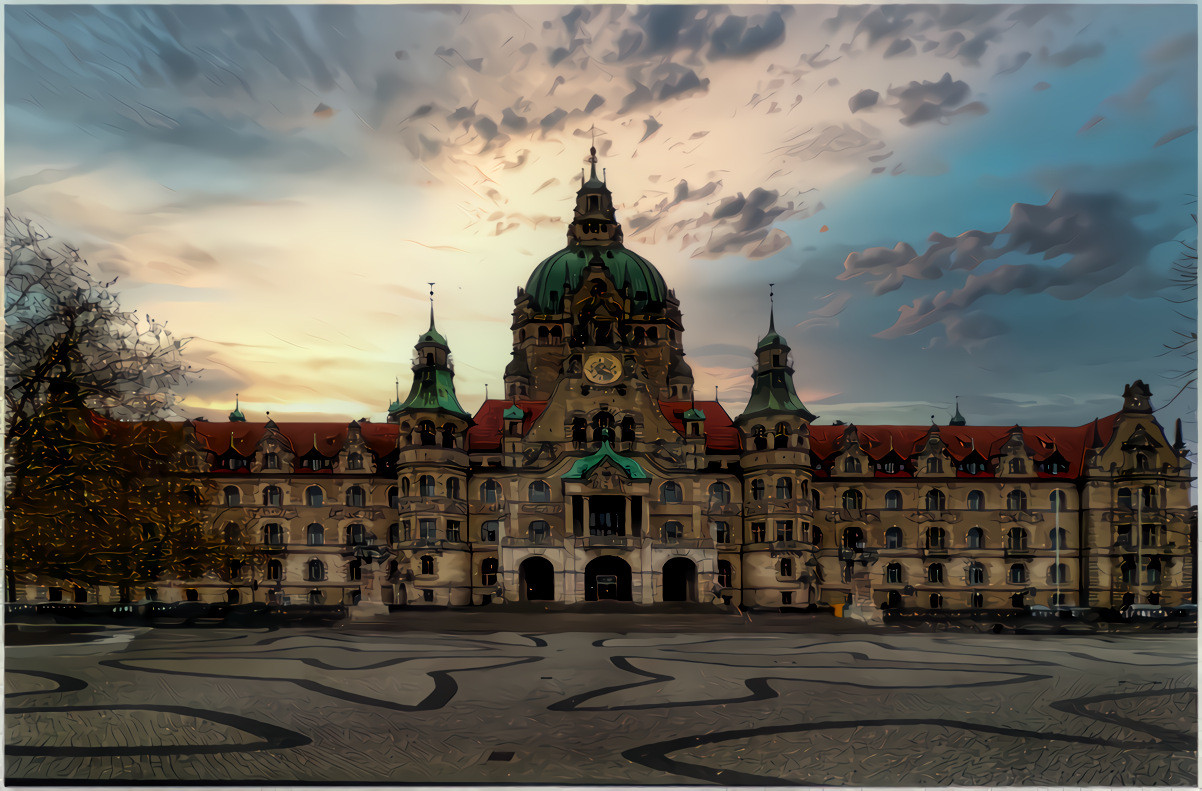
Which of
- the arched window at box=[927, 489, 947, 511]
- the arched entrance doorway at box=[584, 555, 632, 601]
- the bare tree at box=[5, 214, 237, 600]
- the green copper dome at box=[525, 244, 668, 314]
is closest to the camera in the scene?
the bare tree at box=[5, 214, 237, 600]

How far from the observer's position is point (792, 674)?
28.5 meters

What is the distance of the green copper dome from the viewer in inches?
2899

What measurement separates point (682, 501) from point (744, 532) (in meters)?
5.35

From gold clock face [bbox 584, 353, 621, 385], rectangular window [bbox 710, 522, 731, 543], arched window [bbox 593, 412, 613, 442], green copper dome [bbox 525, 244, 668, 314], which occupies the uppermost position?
green copper dome [bbox 525, 244, 668, 314]

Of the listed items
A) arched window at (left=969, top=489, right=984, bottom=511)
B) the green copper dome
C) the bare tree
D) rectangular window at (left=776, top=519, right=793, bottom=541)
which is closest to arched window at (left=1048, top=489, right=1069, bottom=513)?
arched window at (left=969, top=489, right=984, bottom=511)

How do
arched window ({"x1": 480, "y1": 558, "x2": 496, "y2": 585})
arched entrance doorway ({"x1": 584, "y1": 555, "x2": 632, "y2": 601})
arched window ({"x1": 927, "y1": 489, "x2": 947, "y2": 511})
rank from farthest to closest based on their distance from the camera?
arched window ({"x1": 927, "y1": 489, "x2": 947, "y2": 511}), arched window ({"x1": 480, "y1": 558, "x2": 496, "y2": 585}), arched entrance doorway ({"x1": 584, "y1": 555, "x2": 632, "y2": 601})

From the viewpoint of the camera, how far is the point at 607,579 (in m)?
59.4

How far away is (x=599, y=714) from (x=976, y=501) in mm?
48152

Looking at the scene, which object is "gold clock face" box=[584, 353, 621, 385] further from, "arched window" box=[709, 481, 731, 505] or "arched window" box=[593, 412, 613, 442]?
"arched window" box=[709, 481, 731, 505]

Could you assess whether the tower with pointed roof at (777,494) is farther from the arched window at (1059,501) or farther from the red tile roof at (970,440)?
the arched window at (1059,501)

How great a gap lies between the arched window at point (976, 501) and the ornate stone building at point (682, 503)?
0.10 metres

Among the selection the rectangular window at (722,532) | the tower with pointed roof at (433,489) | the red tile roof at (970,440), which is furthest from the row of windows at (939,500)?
the tower with pointed roof at (433,489)

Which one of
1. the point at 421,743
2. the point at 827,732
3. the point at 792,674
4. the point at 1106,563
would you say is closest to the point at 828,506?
the point at 1106,563

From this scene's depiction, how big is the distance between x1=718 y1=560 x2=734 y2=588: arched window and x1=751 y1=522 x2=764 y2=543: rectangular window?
251cm
